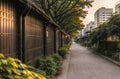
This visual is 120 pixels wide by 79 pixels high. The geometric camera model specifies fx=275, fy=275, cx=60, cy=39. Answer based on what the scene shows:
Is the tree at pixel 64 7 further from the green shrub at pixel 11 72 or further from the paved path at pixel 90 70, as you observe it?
the green shrub at pixel 11 72

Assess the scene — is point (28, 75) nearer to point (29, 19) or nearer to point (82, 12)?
point (29, 19)

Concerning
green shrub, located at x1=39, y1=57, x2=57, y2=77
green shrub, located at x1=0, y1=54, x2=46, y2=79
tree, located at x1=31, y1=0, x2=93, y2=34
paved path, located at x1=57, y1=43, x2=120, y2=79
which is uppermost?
tree, located at x1=31, y1=0, x2=93, y2=34

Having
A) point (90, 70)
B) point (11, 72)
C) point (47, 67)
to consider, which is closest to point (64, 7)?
point (90, 70)

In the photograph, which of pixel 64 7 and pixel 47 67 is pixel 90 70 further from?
pixel 64 7

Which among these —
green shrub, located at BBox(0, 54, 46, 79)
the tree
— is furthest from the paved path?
green shrub, located at BBox(0, 54, 46, 79)

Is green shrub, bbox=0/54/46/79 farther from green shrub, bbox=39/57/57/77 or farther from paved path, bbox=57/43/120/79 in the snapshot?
paved path, bbox=57/43/120/79

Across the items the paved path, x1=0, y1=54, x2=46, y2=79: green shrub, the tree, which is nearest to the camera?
x1=0, y1=54, x2=46, y2=79: green shrub

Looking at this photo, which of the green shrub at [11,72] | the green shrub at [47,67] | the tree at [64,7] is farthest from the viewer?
the tree at [64,7]

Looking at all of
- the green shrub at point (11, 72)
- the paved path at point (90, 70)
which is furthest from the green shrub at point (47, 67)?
the green shrub at point (11, 72)

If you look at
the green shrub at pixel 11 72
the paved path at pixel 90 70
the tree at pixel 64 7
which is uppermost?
the tree at pixel 64 7

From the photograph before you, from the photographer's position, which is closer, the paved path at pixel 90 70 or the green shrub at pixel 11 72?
the green shrub at pixel 11 72

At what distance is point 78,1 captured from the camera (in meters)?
30.9

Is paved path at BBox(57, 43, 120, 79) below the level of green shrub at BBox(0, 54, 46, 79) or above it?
below

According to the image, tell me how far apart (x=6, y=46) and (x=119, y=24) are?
75.9 ft
